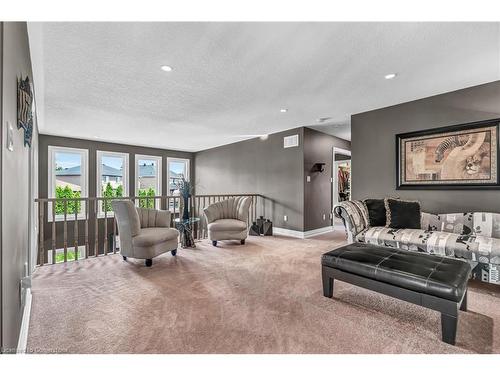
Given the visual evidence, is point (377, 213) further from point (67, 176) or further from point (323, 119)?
point (67, 176)

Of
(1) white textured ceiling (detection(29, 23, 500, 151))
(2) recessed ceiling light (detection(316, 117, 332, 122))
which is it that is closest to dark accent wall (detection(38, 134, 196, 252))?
(1) white textured ceiling (detection(29, 23, 500, 151))

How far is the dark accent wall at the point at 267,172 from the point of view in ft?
16.9

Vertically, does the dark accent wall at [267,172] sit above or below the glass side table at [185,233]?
above

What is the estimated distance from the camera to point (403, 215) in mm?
Answer: 3131

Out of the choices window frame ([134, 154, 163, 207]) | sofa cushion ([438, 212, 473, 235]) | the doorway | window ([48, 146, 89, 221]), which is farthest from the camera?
window frame ([134, 154, 163, 207])

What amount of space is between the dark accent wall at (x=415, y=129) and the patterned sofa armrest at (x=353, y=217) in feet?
3.28

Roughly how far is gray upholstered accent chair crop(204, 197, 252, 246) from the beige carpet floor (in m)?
1.23

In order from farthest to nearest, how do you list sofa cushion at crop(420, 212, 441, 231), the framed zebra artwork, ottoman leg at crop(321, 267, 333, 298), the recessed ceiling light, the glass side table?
1. the recessed ceiling light
2. the glass side table
3. sofa cushion at crop(420, 212, 441, 231)
4. the framed zebra artwork
5. ottoman leg at crop(321, 267, 333, 298)

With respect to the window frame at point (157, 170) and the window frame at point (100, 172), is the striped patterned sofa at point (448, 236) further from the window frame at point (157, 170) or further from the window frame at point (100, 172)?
the window frame at point (157, 170)

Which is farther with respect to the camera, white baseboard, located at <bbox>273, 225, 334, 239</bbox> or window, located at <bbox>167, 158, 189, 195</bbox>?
window, located at <bbox>167, 158, 189, 195</bbox>

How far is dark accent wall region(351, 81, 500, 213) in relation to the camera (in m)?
3.01

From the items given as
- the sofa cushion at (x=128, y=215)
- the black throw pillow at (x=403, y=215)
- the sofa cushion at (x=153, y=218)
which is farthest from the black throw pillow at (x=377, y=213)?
Result: the sofa cushion at (x=128, y=215)

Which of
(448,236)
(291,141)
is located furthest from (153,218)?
(448,236)

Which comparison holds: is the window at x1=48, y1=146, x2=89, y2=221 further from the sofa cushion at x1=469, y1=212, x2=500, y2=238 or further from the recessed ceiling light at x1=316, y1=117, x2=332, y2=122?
the sofa cushion at x1=469, y1=212, x2=500, y2=238
